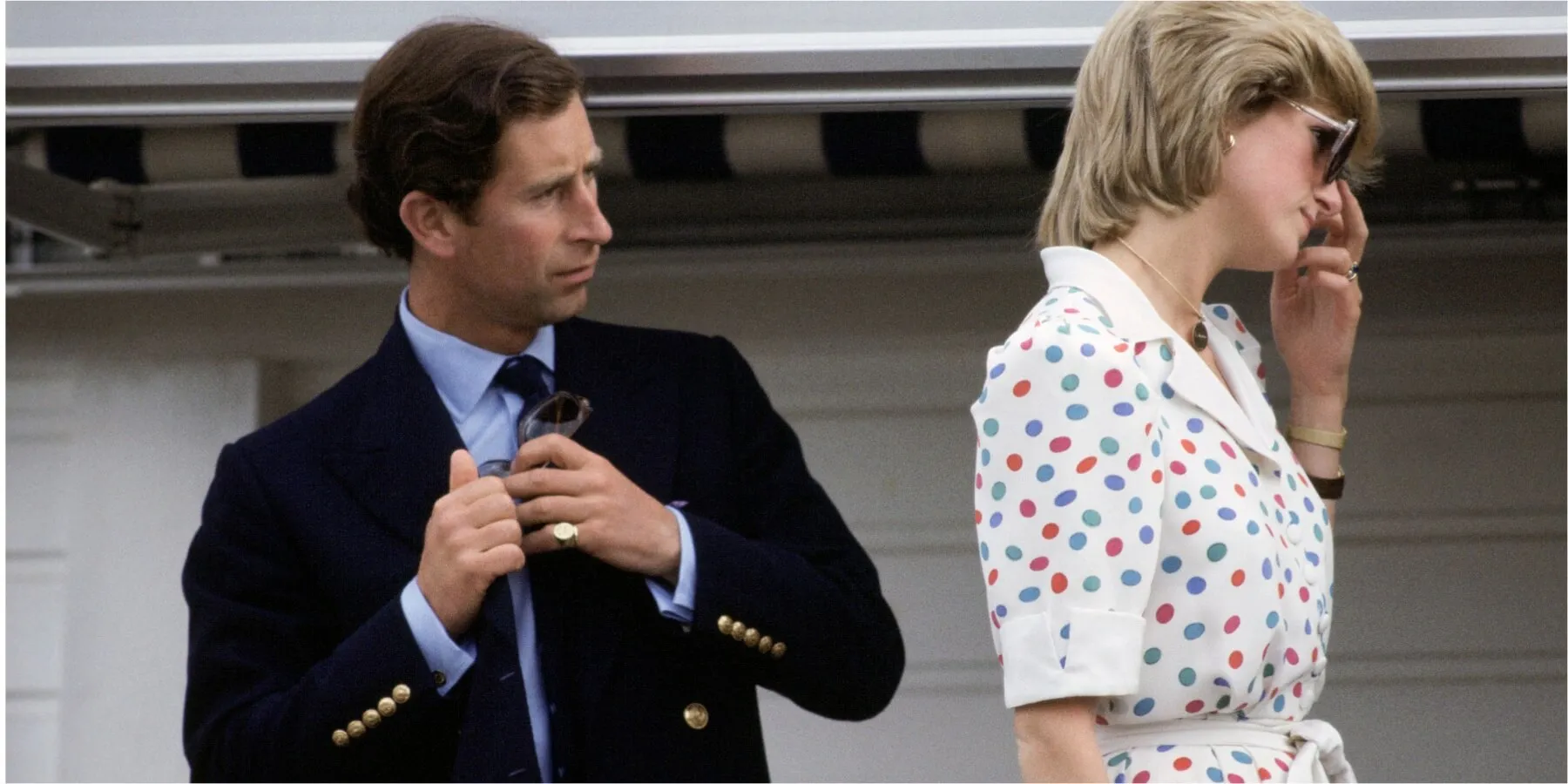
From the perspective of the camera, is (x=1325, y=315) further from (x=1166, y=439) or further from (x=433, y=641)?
(x=433, y=641)

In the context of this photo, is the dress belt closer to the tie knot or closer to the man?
the man

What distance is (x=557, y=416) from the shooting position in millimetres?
2400

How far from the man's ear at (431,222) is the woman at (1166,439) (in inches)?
34.3

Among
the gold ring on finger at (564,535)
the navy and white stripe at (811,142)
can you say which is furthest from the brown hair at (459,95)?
the navy and white stripe at (811,142)

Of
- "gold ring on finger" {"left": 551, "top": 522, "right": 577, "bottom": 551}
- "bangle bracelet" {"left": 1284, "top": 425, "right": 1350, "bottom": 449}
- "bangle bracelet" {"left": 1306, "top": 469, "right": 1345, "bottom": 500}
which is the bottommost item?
"gold ring on finger" {"left": 551, "top": 522, "right": 577, "bottom": 551}

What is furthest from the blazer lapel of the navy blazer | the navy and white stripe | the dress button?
the navy and white stripe

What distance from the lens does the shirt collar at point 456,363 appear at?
2.55 m

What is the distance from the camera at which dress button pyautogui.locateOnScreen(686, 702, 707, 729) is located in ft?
8.03

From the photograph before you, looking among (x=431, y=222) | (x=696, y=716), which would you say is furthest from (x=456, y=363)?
(x=696, y=716)

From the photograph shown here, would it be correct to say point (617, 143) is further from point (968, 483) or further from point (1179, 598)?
point (1179, 598)

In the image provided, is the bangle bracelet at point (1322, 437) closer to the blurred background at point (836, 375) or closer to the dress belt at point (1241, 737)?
the dress belt at point (1241, 737)

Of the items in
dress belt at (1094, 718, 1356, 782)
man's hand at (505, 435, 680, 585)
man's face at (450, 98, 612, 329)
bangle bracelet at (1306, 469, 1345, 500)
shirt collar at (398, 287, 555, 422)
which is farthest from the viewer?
shirt collar at (398, 287, 555, 422)

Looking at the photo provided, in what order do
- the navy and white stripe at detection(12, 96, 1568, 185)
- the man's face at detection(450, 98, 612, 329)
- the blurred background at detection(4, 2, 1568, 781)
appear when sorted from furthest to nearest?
the blurred background at detection(4, 2, 1568, 781) → the navy and white stripe at detection(12, 96, 1568, 185) → the man's face at detection(450, 98, 612, 329)

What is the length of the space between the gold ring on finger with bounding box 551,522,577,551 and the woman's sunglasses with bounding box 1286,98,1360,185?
38.9 inches
